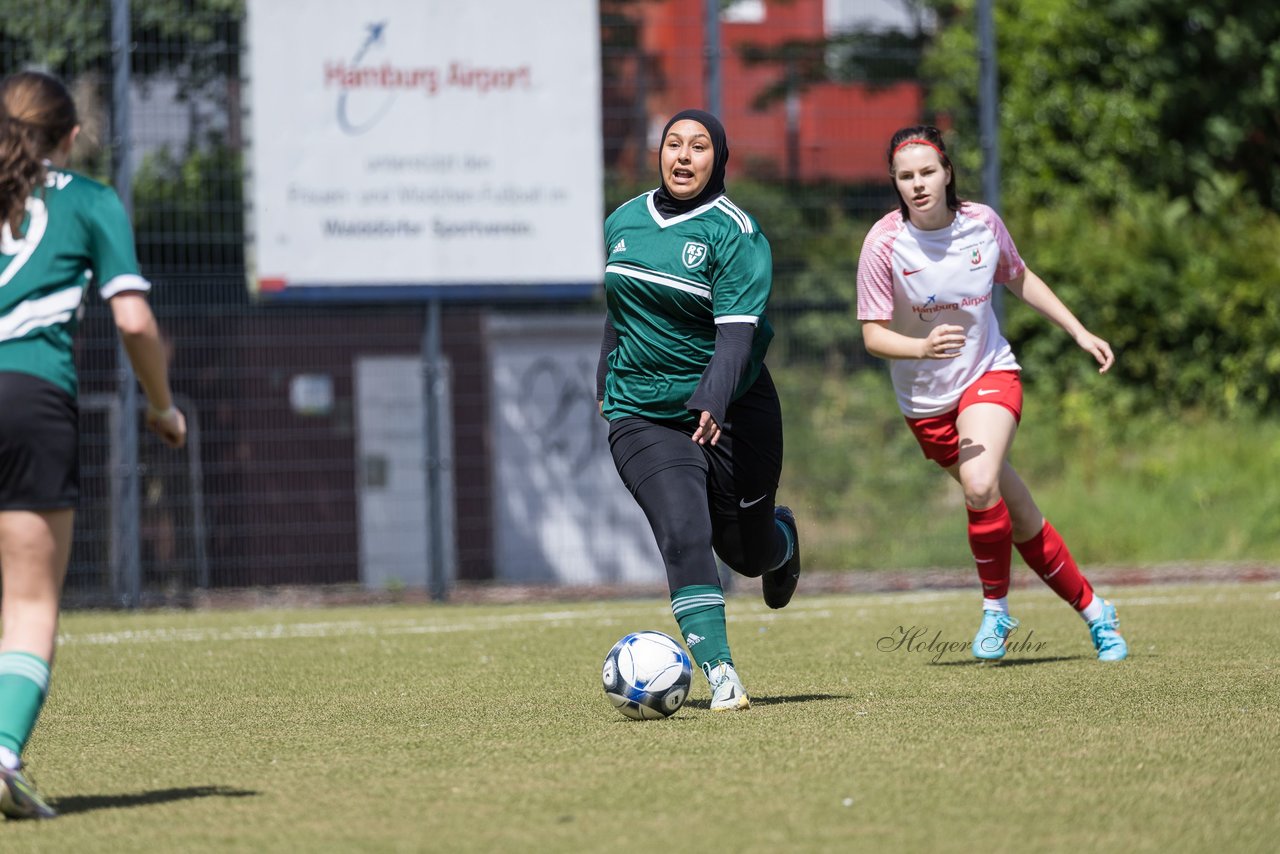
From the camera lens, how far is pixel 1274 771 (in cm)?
467

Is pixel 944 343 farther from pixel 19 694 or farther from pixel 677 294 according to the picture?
pixel 19 694

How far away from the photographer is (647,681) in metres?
5.96

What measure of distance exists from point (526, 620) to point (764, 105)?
8783 mm

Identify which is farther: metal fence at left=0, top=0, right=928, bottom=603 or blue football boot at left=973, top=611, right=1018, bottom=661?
metal fence at left=0, top=0, right=928, bottom=603

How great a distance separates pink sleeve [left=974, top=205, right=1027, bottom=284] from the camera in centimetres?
762

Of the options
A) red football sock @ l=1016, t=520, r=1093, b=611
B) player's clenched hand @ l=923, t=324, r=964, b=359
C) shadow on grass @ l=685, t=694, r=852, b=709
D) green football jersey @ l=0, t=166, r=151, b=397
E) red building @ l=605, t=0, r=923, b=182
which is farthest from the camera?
red building @ l=605, t=0, r=923, b=182

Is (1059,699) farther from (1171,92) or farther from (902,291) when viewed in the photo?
(1171,92)

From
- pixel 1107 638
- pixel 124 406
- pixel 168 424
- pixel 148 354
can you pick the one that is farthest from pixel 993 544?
pixel 124 406

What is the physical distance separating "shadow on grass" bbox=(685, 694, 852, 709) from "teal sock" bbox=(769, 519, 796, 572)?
21.7 inches

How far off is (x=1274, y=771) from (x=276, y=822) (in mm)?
2504

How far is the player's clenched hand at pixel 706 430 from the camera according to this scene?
5930 mm

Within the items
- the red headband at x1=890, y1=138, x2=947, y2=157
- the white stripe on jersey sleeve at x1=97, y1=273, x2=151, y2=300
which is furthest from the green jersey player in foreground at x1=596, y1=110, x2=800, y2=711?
the white stripe on jersey sleeve at x1=97, y1=273, x2=151, y2=300

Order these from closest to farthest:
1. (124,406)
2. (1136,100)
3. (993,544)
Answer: (993,544) → (124,406) → (1136,100)

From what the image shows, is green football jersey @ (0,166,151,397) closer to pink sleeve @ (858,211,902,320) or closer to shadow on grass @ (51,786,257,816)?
shadow on grass @ (51,786,257,816)
